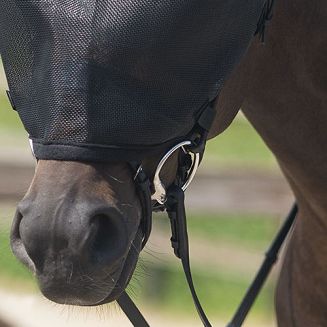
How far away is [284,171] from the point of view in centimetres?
227

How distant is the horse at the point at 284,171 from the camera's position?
152 cm

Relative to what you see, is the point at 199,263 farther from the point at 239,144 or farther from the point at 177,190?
the point at 239,144

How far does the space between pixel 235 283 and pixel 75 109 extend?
16.3ft

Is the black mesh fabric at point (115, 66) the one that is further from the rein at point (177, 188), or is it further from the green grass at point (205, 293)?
the green grass at point (205, 293)

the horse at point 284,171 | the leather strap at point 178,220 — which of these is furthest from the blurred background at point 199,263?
the leather strap at point 178,220

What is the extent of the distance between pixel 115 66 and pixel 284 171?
2.61 feet

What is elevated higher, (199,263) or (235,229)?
(199,263)

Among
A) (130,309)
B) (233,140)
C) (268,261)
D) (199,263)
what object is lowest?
(233,140)

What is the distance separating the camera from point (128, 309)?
76.0 inches

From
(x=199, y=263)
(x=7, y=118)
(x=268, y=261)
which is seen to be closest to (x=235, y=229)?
(x=199, y=263)

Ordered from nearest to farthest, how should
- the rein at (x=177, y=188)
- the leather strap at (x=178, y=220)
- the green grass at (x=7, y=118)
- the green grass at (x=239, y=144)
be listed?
the rein at (x=177, y=188)
the leather strap at (x=178, y=220)
the green grass at (x=239, y=144)
the green grass at (x=7, y=118)

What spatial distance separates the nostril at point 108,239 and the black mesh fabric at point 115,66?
11cm

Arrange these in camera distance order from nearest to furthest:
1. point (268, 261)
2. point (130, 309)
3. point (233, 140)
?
1. point (130, 309)
2. point (268, 261)
3. point (233, 140)

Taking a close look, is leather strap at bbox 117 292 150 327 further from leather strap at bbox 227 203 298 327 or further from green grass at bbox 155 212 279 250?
green grass at bbox 155 212 279 250
